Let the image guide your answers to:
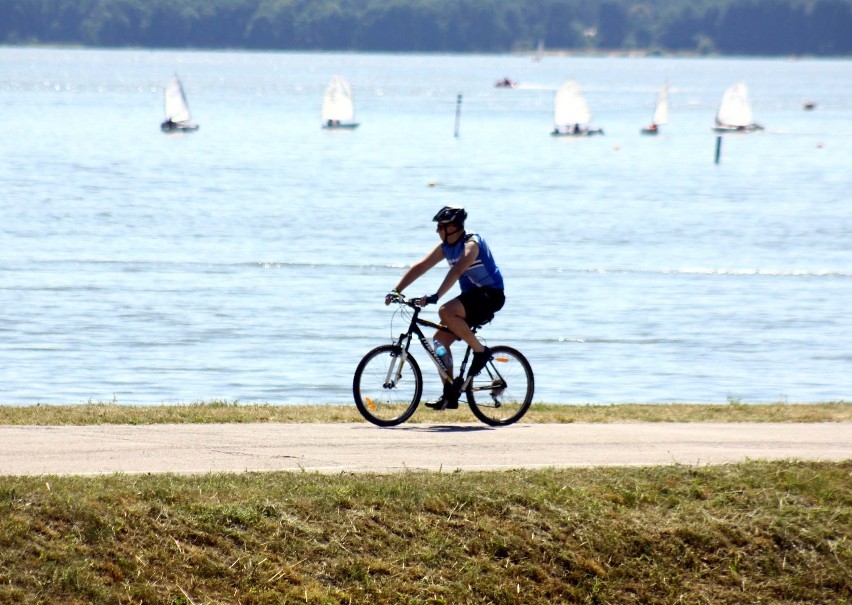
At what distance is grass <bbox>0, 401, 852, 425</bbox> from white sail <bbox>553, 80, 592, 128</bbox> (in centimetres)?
7417

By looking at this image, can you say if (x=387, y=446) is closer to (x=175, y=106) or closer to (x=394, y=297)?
(x=394, y=297)

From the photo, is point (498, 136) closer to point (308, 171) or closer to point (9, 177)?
point (308, 171)

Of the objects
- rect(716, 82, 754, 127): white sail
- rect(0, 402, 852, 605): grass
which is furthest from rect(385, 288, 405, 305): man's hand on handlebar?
rect(716, 82, 754, 127): white sail

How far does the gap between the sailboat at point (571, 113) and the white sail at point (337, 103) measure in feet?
41.2

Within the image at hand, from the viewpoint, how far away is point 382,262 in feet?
101

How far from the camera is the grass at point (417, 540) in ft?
26.8

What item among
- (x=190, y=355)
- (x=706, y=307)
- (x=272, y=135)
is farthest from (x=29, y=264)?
(x=272, y=135)

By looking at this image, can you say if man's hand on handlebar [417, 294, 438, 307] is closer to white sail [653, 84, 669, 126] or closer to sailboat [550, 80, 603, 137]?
sailboat [550, 80, 603, 137]

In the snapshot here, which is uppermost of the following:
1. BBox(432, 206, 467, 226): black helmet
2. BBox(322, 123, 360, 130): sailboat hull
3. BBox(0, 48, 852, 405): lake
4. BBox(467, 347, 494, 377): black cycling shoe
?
A: BBox(432, 206, 467, 226): black helmet

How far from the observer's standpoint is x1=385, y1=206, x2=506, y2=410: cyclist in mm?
11312

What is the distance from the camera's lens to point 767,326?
23.4 m

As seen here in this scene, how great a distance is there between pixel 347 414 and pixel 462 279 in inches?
64.1

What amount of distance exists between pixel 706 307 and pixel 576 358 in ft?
20.0

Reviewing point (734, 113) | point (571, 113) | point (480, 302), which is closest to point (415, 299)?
point (480, 302)
